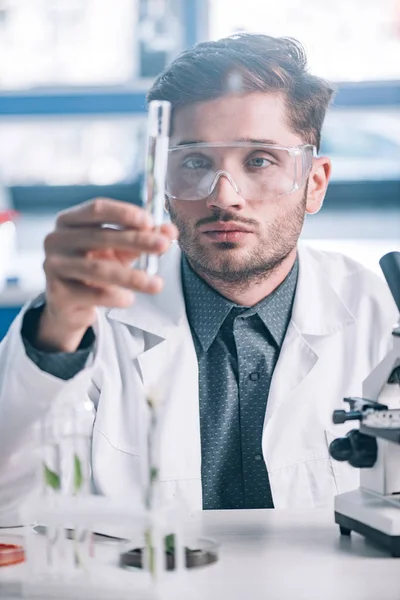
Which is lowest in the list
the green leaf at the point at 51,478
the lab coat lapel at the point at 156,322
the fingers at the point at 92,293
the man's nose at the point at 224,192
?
the green leaf at the point at 51,478

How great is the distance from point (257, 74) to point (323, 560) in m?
1.32

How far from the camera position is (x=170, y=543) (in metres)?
1.30

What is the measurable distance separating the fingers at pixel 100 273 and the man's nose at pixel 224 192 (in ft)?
2.25

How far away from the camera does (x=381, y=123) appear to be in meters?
3.95

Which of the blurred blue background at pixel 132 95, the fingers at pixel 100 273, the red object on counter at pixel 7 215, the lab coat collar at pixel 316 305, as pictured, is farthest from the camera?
the blurred blue background at pixel 132 95

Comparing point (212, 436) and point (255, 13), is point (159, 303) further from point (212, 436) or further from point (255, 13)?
point (255, 13)

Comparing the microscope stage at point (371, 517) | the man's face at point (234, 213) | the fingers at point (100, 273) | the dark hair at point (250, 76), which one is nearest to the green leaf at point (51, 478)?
the fingers at point (100, 273)

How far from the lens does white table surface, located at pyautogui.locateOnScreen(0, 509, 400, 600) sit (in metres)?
1.21

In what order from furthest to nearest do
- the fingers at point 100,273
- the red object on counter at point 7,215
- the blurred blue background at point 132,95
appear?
the blurred blue background at point 132,95 < the red object on counter at point 7,215 < the fingers at point 100,273

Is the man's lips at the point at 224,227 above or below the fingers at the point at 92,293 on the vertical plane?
above

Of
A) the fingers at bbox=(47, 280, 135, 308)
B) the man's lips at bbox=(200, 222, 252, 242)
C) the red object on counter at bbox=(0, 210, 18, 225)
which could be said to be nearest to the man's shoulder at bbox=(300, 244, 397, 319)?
the man's lips at bbox=(200, 222, 252, 242)

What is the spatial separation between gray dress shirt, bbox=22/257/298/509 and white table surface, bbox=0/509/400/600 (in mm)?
382

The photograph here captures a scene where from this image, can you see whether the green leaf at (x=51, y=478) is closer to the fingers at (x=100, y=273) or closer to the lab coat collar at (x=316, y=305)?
the fingers at (x=100, y=273)

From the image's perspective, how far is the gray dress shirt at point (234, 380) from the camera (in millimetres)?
2027
